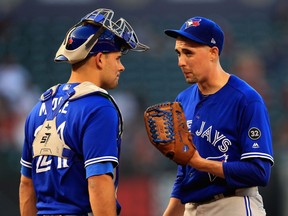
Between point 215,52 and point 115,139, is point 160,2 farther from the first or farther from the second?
point 115,139

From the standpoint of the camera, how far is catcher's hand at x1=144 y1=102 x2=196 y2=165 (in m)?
4.16

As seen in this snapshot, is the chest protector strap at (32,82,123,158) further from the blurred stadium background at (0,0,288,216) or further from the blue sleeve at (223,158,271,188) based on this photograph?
the blurred stadium background at (0,0,288,216)

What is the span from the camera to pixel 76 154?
3725 millimetres

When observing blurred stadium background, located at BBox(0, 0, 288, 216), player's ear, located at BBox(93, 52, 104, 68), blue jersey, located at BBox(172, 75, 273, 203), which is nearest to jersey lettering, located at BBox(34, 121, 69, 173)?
player's ear, located at BBox(93, 52, 104, 68)

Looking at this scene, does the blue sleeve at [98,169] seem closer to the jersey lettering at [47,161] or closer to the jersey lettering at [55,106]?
the jersey lettering at [47,161]

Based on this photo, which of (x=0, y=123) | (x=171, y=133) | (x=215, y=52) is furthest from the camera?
(x=0, y=123)

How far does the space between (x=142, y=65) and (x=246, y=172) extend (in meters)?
9.15

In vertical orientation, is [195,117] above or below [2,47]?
below

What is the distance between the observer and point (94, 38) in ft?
12.8

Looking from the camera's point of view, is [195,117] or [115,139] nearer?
[115,139]

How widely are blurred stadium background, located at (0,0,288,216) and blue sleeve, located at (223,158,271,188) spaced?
4643 millimetres

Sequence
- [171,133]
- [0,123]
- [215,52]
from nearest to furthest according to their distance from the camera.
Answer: [171,133] < [215,52] < [0,123]

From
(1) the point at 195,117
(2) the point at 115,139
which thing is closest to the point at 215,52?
(1) the point at 195,117

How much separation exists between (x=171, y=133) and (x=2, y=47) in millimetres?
9420
